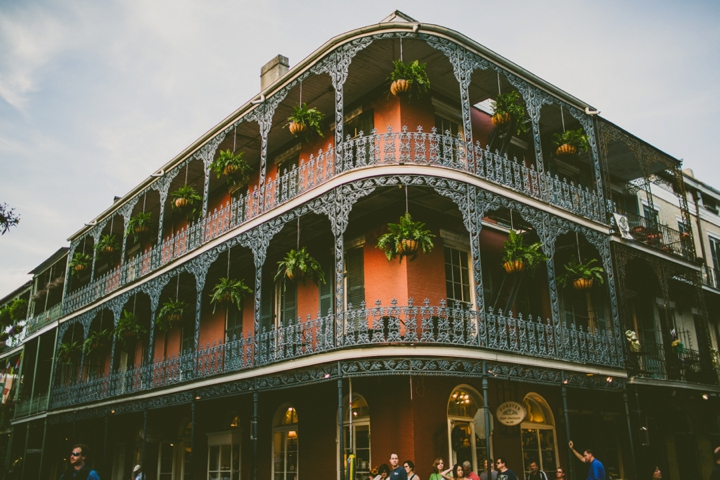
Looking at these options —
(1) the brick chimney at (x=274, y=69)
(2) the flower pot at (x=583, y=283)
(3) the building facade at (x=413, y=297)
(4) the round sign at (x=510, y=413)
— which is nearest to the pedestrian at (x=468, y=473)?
(3) the building facade at (x=413, y=297)

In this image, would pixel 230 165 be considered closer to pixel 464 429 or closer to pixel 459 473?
pixel 464 429

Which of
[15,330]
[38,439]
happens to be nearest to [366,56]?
[38,439]

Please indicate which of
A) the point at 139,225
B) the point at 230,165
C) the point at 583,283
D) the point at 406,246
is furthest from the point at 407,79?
the point at 139,225

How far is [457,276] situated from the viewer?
45.1 feet

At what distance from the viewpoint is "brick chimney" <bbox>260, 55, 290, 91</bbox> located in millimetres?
18281

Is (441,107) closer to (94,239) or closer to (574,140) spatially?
(574,140)

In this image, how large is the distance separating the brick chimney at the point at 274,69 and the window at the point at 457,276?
811 centimetres

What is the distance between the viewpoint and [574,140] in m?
14.8

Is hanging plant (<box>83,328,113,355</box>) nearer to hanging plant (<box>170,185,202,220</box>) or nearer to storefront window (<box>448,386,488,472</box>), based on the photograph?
hanging plant (<box>170,185,202,220</box>)

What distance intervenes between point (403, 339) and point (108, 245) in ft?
48.0

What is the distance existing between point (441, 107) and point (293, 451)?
8754 mm

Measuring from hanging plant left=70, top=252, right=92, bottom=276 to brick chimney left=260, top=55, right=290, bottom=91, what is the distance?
9938 mm

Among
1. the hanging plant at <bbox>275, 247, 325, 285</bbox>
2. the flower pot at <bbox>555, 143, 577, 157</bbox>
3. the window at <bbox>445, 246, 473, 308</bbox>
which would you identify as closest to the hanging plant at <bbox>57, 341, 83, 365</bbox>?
the hanging plant at <bbox>275, 247, 325, 285</bbox>

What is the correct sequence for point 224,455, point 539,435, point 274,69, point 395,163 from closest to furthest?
point 395,163 → point 539,435 → point 224,455 → point 274,69
